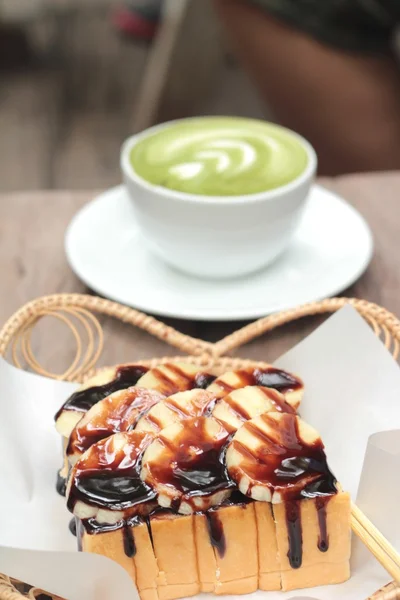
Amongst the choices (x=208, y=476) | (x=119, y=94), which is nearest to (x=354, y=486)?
(x=208, y=476)

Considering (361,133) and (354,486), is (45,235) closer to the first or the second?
(354,486)

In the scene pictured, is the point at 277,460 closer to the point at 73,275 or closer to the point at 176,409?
the point at 176,409

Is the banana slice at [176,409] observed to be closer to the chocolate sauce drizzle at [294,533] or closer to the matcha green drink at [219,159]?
the chocolate sauce drizzle at [294,533]

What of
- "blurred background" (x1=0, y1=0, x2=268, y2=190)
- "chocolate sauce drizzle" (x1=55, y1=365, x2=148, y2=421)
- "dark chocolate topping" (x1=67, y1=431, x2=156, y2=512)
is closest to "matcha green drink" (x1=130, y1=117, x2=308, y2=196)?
"chocolate sauce drizzle" (x1=55, y1=365, x2=148, y2=421)

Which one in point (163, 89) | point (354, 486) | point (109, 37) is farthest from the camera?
point (109, 37)

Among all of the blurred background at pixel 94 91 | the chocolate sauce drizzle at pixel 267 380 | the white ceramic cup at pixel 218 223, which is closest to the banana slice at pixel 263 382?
the chocolate sauce drizzle at pixel 267 380

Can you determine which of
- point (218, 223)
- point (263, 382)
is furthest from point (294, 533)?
point (218, 223)

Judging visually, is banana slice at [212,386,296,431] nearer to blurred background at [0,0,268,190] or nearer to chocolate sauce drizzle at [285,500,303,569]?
chocolate sauce drizzle at [285,500,303,569]
